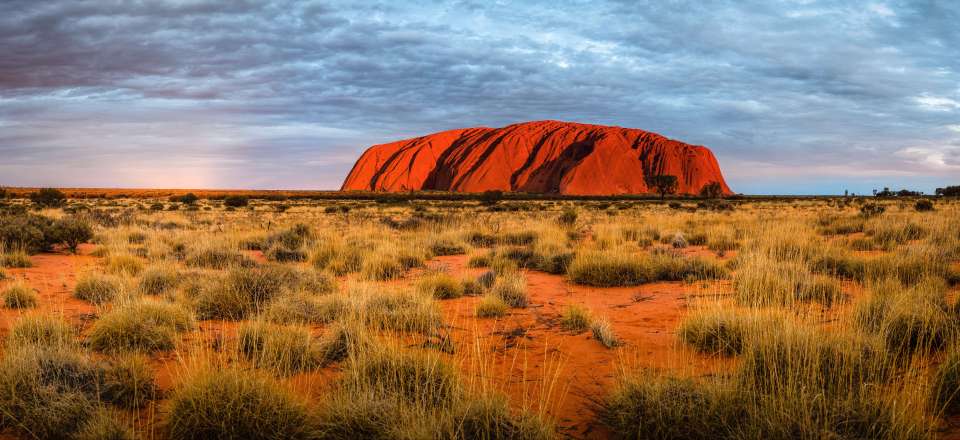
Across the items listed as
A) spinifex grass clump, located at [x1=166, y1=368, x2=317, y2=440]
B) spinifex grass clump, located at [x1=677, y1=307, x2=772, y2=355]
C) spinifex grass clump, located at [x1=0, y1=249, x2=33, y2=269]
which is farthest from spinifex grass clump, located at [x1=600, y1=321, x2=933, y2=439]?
spinifex grass clump, located at [x1=0, y1=249, x2=33, y2=269]

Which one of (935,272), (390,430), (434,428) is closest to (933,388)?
(434,428)

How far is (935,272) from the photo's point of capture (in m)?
7.09

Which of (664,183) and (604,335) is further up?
(664,183)

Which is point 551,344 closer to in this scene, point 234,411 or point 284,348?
point 284,348

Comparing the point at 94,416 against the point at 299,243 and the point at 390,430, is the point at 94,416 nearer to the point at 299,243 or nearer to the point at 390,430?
the point at 390,430

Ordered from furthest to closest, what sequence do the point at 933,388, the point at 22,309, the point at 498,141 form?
1. the point at 498,141
2. the point at 22,309
3. the point at 933,388

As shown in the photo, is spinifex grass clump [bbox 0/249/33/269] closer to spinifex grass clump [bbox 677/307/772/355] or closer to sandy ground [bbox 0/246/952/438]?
sandy ground [bbox 0/246/952/438]

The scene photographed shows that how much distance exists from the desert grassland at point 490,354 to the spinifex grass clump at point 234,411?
12mm

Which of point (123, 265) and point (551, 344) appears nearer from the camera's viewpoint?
point (551, 344)

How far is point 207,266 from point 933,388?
9902mm

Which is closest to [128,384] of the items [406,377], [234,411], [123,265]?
[234,411]

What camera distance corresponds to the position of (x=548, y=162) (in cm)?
11375

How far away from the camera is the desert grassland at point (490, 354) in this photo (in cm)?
295

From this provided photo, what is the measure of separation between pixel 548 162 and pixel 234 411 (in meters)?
113
